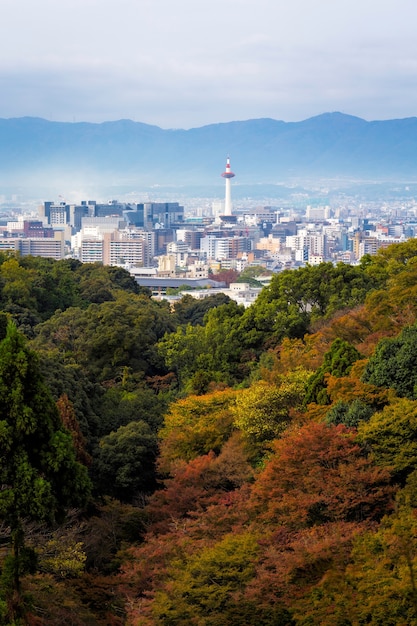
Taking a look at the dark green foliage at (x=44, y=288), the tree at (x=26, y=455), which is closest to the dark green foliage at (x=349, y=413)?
the tree at (x=26, y=455)

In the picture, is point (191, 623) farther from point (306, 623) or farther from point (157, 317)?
point (157, 317)

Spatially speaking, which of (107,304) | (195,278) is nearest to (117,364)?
Result: (107,304)

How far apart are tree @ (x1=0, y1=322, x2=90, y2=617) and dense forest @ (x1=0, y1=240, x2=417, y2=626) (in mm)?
16

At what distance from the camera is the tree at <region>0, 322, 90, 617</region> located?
10453mm

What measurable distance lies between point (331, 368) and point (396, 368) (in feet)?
5.76

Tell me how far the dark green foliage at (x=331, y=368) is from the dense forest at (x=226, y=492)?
0.04 m

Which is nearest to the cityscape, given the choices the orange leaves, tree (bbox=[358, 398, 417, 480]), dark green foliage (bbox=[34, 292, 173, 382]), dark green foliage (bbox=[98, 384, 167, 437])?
dark green foliage (bbox=[34, 292, 173, 382])

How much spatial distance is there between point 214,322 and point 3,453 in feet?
46.1

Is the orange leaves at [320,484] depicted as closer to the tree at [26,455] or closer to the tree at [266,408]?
the tree at [26,455]

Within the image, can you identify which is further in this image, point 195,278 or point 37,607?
point 195,278

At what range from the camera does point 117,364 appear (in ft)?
80.2

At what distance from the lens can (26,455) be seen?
10609 millimetres

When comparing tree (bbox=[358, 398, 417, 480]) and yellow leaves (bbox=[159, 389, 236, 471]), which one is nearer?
tree (bbox=[358, 398, 417, 480])

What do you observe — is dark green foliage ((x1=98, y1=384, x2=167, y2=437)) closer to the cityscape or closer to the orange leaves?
the orange leaves
